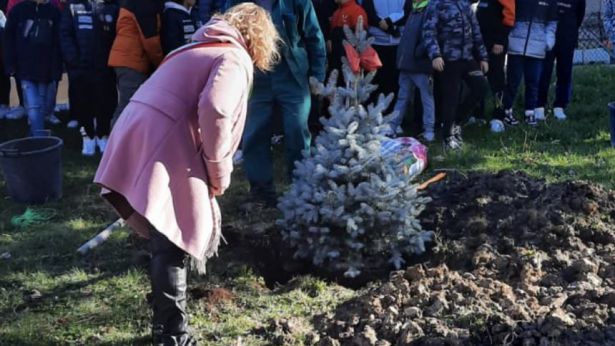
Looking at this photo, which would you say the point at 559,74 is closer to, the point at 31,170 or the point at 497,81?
the point at 497,81

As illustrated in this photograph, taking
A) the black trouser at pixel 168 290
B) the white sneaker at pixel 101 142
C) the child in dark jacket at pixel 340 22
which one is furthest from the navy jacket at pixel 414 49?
the black trouser at pixel 168 290

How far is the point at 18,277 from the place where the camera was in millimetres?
5285

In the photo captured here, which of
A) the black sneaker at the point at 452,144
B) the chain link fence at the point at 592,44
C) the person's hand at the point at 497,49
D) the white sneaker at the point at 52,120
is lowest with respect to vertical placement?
the chain link fence at the point at 592,44

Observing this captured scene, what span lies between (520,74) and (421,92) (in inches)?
52.2

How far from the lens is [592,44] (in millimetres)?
15867

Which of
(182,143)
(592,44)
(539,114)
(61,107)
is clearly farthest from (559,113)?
(592,44)

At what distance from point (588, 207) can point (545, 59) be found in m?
3.85

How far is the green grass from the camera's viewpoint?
450 cm

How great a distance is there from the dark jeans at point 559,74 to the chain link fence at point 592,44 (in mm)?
5130

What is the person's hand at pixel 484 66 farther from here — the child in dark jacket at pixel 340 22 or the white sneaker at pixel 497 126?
the child in dark jacket at pixel 340 22

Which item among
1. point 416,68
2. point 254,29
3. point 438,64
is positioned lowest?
point 416,68

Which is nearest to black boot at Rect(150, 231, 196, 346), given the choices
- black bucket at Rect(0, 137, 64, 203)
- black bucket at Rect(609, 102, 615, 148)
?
black bucket at Rect(0, 137, 64, 203)

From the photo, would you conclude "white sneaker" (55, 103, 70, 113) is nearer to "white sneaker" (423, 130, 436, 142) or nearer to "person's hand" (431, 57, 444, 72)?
"white sneaker" (423, 130, 436, 142)

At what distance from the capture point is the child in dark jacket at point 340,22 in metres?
8.12
